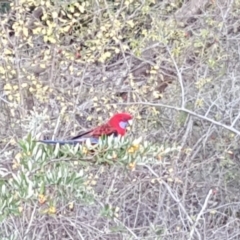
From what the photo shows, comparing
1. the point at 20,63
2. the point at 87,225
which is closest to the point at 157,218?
the point at 87,225

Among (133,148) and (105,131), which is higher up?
(133,148)

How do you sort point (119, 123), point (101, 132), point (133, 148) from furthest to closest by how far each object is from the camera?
1. point (119, 123)
2. point (101, 132)
3. point (133, 148)

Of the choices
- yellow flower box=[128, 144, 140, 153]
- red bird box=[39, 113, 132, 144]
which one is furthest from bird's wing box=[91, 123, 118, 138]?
yellow flower box=[128, 144, 140, 153]

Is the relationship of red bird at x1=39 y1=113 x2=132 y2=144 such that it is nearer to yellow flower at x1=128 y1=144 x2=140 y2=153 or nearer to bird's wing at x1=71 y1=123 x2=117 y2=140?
bird's wing at x1=71 y1=123 x2=117 y2=140

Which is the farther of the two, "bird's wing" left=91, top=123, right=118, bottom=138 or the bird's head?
the bird's head

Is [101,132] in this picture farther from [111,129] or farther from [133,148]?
[133,148]

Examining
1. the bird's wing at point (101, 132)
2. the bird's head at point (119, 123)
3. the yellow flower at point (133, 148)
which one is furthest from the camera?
the bird's head at point (119, 123)

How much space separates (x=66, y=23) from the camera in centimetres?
447

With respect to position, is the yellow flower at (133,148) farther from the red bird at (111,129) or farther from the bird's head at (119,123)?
the bird's head at (119,123)

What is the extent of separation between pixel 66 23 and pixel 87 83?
443 mm

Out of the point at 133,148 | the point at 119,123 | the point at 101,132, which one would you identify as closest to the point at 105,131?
the point at 101,132

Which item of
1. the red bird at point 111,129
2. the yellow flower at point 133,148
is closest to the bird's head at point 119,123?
the red bird at point 111,129

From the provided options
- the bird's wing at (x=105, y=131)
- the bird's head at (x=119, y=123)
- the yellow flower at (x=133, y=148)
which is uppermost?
the yellow flower at (x=133, y=148)

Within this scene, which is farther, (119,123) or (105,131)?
(119,123)
